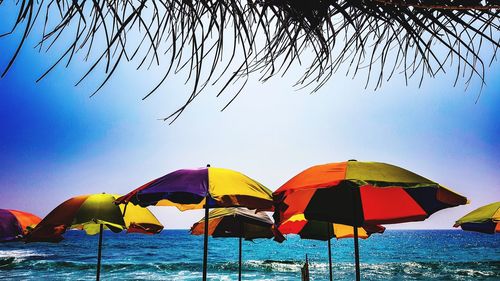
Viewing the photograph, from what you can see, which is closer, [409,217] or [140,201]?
[409,217]

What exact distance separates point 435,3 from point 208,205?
4761mm

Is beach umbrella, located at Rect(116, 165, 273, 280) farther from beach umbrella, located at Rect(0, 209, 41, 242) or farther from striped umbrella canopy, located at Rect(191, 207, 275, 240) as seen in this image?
striped umbrella canopy, located at Rect(191, 207, 275, 240)

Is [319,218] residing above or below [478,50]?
below

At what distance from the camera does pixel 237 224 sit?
8734 millimetres

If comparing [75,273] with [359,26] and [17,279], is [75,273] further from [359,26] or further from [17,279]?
[359,26]

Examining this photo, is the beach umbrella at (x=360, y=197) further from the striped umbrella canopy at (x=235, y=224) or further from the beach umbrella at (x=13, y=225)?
the beach umbrella at (x=13, y=225)

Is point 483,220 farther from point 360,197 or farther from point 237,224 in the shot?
point 237,224

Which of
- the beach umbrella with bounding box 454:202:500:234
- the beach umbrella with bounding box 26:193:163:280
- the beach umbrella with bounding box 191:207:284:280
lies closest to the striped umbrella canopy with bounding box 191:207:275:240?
the beach umbrella with bounding box 191:207:284:280

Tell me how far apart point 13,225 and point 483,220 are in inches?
309

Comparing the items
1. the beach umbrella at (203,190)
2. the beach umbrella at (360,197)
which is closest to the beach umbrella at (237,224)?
the beach umbrella at (203,190)

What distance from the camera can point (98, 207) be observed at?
5809 millimetres

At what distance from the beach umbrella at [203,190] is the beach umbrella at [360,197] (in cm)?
39

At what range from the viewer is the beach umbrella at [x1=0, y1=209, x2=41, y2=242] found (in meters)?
5.81

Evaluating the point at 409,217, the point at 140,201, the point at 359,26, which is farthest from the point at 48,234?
the point at 359,26
